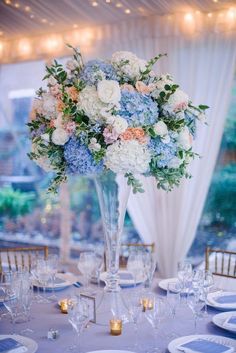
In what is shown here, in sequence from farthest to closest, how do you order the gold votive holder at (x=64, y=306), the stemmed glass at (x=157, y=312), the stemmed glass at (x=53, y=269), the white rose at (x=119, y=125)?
1. the stemmed glass at (x=53, y=269)
2. the gold votive holder at (x=64, y=306)
3. the white rose at (x=119, y=125)
4. the stemmed glass at (x=157, y=312)

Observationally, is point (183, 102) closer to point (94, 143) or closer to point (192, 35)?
point (94, 143)

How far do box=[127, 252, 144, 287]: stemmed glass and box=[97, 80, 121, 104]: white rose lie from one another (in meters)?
1.04

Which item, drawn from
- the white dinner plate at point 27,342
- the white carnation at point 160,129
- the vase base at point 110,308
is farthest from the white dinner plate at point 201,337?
the white carnation at point 160,129

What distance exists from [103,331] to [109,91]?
1039mm

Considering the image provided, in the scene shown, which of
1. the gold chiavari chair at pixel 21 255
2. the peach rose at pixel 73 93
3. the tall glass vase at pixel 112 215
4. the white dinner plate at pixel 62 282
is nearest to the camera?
the peach rose at pixel 73 93

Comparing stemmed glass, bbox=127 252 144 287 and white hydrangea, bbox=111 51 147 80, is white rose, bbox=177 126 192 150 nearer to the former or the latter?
white hydrangea, bbox=111 51 147 80

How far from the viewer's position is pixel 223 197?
172 inches

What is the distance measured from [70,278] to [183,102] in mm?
1352

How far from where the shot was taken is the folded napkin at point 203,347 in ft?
6.29

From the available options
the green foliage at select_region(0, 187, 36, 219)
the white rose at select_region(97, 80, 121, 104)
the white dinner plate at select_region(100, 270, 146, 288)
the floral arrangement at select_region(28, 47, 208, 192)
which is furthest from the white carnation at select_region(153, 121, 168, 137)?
the green foliage at select_region(0, 187, 36, 219)

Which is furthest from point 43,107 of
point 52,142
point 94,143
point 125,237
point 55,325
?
point 125,237

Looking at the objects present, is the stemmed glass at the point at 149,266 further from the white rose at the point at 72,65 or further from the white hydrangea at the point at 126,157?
the white rose at the point at 72,65

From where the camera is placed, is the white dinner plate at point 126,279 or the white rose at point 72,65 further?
the white dinner plate at point 126,279

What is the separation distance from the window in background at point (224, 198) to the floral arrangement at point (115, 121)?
77.3 inches
